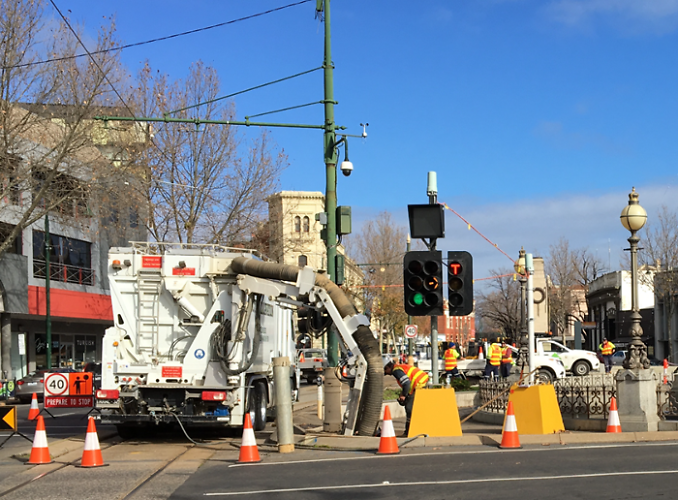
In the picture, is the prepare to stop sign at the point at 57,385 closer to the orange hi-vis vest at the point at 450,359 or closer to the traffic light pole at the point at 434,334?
the traffic light pole at the point at 434,334

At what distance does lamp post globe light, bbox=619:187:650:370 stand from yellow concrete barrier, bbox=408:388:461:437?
3.45m

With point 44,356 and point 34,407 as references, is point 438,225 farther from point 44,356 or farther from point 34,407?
point 44,356

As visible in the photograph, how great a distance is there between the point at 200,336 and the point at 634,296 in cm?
769

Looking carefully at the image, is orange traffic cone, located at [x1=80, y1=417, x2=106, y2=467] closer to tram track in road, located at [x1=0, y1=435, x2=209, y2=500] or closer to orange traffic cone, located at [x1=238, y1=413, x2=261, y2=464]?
tram track in road, located at [x1=0, y1=435, x2=209, y2=500]

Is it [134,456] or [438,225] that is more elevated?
[438,225]

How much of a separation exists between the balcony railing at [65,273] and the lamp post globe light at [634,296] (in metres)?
28.1

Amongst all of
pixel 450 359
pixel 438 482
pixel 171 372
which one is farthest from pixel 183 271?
pixel 450 359

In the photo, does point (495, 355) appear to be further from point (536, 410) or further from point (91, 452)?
point (91, 452)

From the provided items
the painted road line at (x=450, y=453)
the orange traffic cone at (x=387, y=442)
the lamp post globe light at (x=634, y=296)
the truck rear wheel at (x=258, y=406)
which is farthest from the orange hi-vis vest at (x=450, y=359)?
the orange traffic cone at (x=387, y=442)

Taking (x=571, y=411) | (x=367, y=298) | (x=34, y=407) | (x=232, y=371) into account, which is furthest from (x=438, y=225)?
(x=367, y=298)

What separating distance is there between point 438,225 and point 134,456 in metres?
5.82

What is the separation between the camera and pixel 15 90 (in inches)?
945

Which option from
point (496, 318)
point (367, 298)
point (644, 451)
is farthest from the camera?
point (496, 318)

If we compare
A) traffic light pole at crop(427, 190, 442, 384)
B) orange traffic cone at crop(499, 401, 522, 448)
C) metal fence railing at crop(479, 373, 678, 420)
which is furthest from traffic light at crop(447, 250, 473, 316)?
metal fence railing at crop(479, 373, 678, 420)
